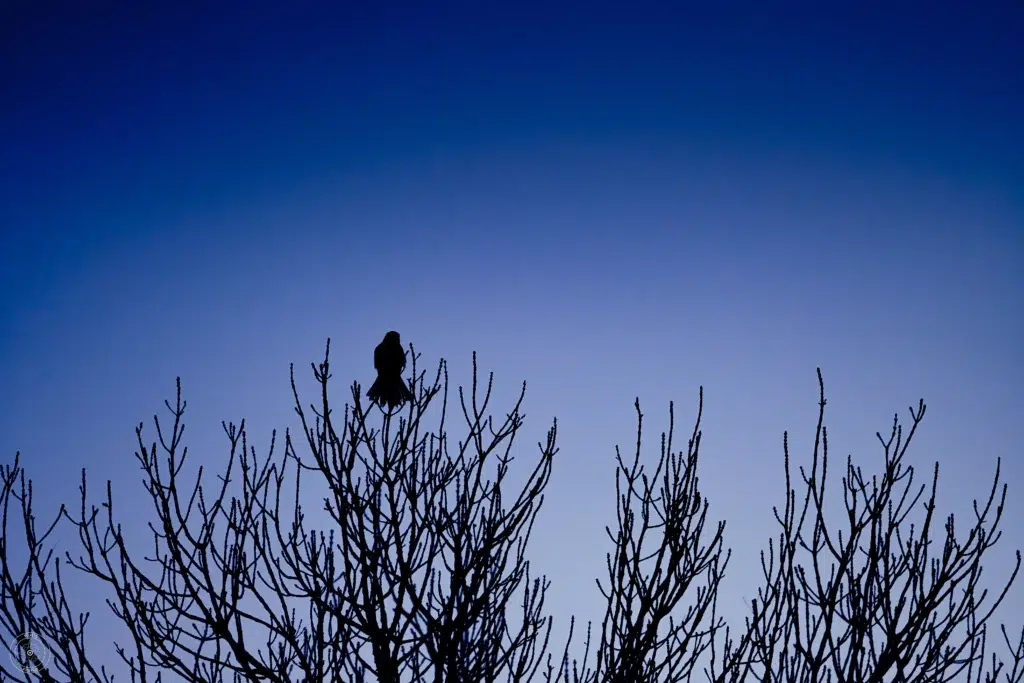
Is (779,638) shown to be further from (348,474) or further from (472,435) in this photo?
(348,474)

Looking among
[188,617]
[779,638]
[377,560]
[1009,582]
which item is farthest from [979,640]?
Answer: [188,617]

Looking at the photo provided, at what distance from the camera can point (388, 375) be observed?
614 cm

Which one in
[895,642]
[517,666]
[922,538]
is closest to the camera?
[895,642]

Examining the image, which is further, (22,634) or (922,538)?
(22,634)

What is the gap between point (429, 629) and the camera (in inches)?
142

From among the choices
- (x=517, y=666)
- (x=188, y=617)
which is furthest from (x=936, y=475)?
(x=188, y=617)

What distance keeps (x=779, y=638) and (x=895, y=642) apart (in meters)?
0.48

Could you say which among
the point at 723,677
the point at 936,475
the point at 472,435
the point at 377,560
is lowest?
the point at 723,677

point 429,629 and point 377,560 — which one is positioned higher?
point 377,560

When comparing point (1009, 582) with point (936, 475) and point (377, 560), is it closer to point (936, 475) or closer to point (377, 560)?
point (936, 475)

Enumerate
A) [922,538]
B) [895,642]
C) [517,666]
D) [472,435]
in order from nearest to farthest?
[895,642]
[922,538]
[517,666]
[472,435]

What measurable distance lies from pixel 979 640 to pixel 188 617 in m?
4.04

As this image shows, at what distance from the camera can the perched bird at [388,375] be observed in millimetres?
6062

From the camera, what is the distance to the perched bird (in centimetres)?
606
